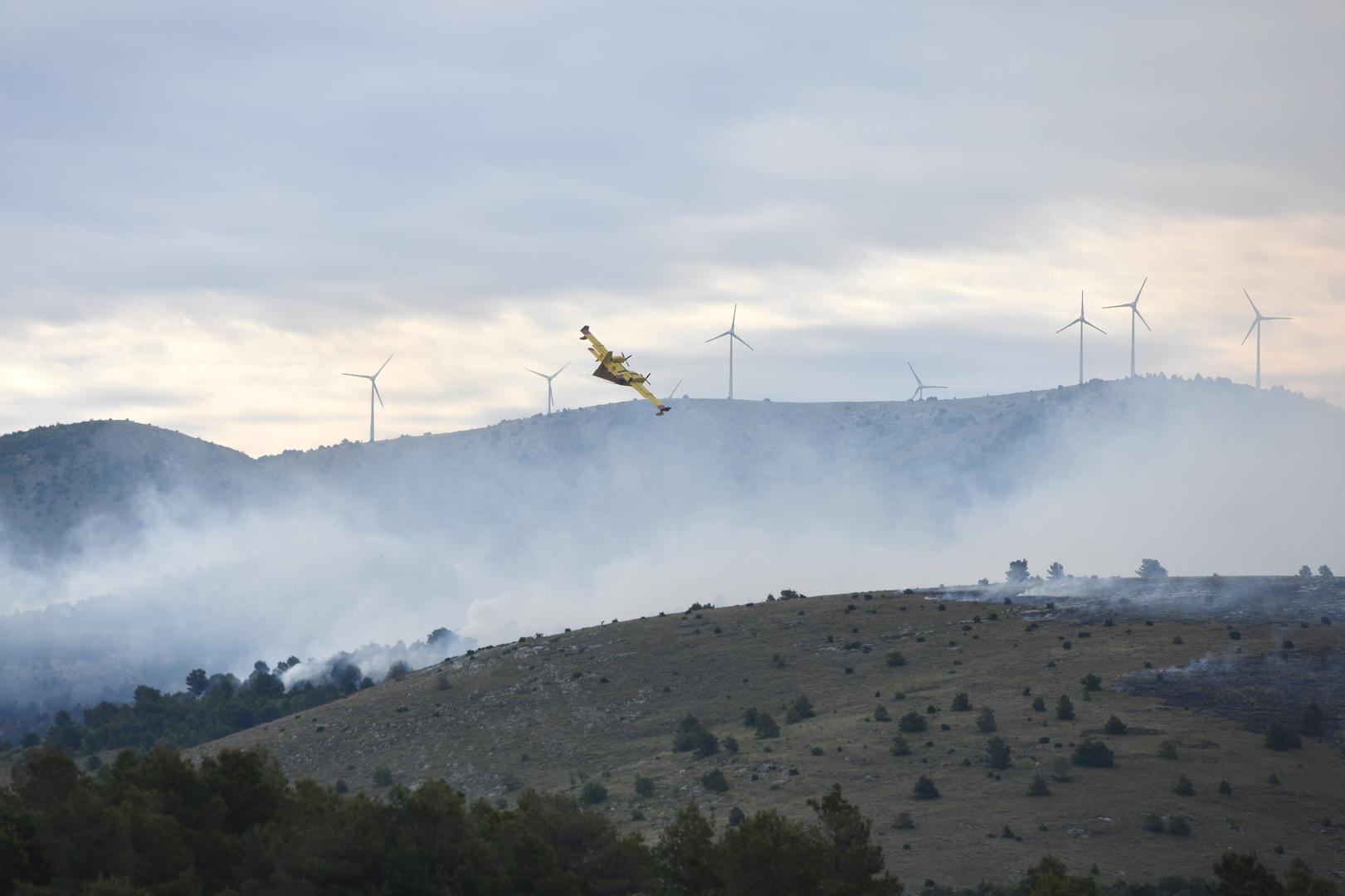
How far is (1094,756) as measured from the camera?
119562mm

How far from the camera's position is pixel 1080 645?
500 feet

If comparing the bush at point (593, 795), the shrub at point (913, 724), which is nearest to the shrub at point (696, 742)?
the bush at point (593, 795)

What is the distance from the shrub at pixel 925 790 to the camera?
116562 mm

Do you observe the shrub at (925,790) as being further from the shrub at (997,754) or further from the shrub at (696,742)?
the shrub at (696,742)

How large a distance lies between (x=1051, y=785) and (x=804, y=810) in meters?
18.0

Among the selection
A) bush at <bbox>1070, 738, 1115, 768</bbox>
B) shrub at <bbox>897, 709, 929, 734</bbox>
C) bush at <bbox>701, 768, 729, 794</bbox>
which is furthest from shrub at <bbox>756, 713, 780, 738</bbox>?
bush at <bbox>1070, 738, 1115, 768</bbox>

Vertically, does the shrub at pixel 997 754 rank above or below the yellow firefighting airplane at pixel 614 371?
below

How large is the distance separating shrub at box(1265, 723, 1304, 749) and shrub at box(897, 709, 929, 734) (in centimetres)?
2668

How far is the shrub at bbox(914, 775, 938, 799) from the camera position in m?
117

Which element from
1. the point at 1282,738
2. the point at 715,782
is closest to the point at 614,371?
the point at 715,782

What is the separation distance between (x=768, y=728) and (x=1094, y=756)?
3121cm

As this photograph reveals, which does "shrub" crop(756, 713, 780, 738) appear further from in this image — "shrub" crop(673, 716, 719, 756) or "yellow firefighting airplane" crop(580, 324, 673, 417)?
"yellow firefighting airplane" crop(580, 324, 673, 417)

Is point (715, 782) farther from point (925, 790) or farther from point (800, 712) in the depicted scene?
point (800, 712)

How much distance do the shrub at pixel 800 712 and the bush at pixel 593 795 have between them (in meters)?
22.6
